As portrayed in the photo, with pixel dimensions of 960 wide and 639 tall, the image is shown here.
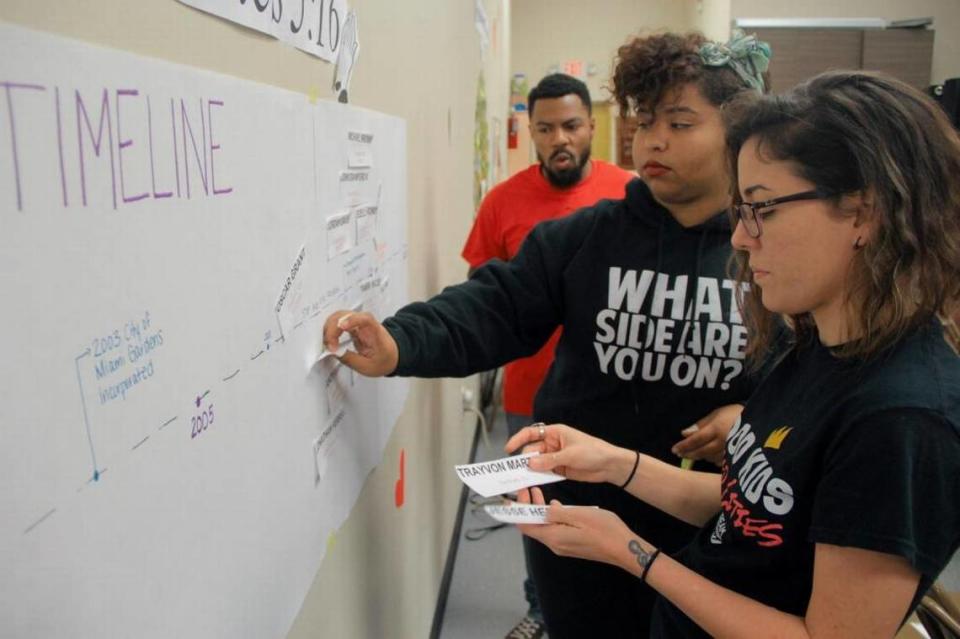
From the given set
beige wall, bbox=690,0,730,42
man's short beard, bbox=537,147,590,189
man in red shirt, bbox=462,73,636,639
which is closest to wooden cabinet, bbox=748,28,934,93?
beige wall, bbox=690,0,730,42

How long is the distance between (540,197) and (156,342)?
1.72 meters

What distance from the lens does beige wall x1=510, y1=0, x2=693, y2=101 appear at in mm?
6449

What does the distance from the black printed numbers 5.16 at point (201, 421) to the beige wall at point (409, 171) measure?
0.94 feet

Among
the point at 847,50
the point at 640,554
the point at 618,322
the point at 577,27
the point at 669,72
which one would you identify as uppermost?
the point at 577,27

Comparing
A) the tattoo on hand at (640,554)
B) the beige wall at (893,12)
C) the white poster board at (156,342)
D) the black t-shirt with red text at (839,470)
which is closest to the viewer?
the white poster board at (156,342)

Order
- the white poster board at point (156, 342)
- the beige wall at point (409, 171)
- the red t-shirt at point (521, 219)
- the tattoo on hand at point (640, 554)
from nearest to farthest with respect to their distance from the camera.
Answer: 1. the white poster board at point (156, 342)
2. the beige wall at point (409, 171)
3. the tattoo on hand at point (640, 554)
4. the red t-shirt at point (521, 219)

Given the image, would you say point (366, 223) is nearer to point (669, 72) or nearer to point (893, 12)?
point (669, 72)

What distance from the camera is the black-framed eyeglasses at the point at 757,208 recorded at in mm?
746

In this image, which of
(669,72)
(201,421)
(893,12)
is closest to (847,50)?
(893,12)

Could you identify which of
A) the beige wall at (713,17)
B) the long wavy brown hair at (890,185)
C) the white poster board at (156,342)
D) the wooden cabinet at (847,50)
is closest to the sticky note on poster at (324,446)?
the white poster board at (156,342)

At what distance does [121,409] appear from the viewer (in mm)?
488

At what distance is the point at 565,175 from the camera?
7.04 ft

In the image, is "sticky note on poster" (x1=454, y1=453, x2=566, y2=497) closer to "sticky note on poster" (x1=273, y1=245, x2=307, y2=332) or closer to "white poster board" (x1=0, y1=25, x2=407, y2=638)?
"white poster board" (x1=0, y1=25, x2=407, y2=638)

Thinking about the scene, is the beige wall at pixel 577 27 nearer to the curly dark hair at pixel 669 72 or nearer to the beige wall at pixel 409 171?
the beige wall at pixel 409 171
